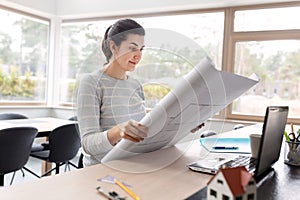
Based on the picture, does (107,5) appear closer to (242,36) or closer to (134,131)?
(242,36)

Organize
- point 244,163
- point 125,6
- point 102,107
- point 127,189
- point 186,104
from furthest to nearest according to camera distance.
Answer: point 125,6
point 102,107
point 244,163
point 186,104
point 127,189

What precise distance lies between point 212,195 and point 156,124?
0.34 metres

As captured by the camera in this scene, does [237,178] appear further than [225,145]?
No

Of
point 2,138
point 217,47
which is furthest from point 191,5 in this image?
point 2,138

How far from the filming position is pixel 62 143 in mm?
2686

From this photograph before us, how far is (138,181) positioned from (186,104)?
0.74 feet

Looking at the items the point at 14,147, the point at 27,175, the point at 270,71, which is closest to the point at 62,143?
the point at 14,147

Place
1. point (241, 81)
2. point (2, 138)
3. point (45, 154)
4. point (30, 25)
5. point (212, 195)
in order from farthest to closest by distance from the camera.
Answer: point (30, 25) < point (45, 154) < point (2, 138) < point (241, 81) < point (212, 195)

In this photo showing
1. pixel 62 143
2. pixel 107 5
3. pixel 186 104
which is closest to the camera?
pixel 186 104

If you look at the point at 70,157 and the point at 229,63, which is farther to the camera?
the point at 229,63

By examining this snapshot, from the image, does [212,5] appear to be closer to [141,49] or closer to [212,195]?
[141,49]

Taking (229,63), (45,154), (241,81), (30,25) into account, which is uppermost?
(30,25)

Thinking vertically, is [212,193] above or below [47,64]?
below

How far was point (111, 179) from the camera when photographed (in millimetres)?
739
